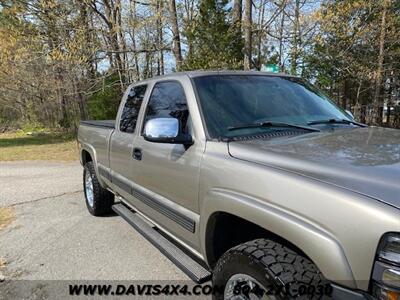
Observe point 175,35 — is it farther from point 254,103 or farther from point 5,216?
point 254,103

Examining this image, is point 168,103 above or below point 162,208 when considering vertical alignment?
above

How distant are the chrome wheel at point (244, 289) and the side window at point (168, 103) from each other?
128cm

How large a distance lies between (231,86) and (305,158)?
1.34m

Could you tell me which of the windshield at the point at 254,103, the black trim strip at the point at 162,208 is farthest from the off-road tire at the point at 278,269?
the windshield at the point at 254,103

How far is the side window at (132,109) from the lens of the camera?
14.7 feet

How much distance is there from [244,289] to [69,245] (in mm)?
3136

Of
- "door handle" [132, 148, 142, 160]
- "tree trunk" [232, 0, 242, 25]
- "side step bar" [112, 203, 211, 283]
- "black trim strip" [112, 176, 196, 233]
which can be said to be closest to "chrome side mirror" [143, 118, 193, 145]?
"black trim strip" [112, 176, 196, 233]

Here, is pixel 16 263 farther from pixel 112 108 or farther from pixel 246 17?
pixel 112 108

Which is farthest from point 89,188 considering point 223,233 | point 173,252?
point 223,233

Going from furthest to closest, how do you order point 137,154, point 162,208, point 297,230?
point 137,154 < point 162,208 < point 297,230

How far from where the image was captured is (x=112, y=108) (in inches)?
813

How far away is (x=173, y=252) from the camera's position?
348 cm

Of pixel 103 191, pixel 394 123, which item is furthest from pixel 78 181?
pixel 394 123

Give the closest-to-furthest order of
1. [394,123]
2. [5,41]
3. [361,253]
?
1. [361,253]
2. [5,41]
3. [394,123]
